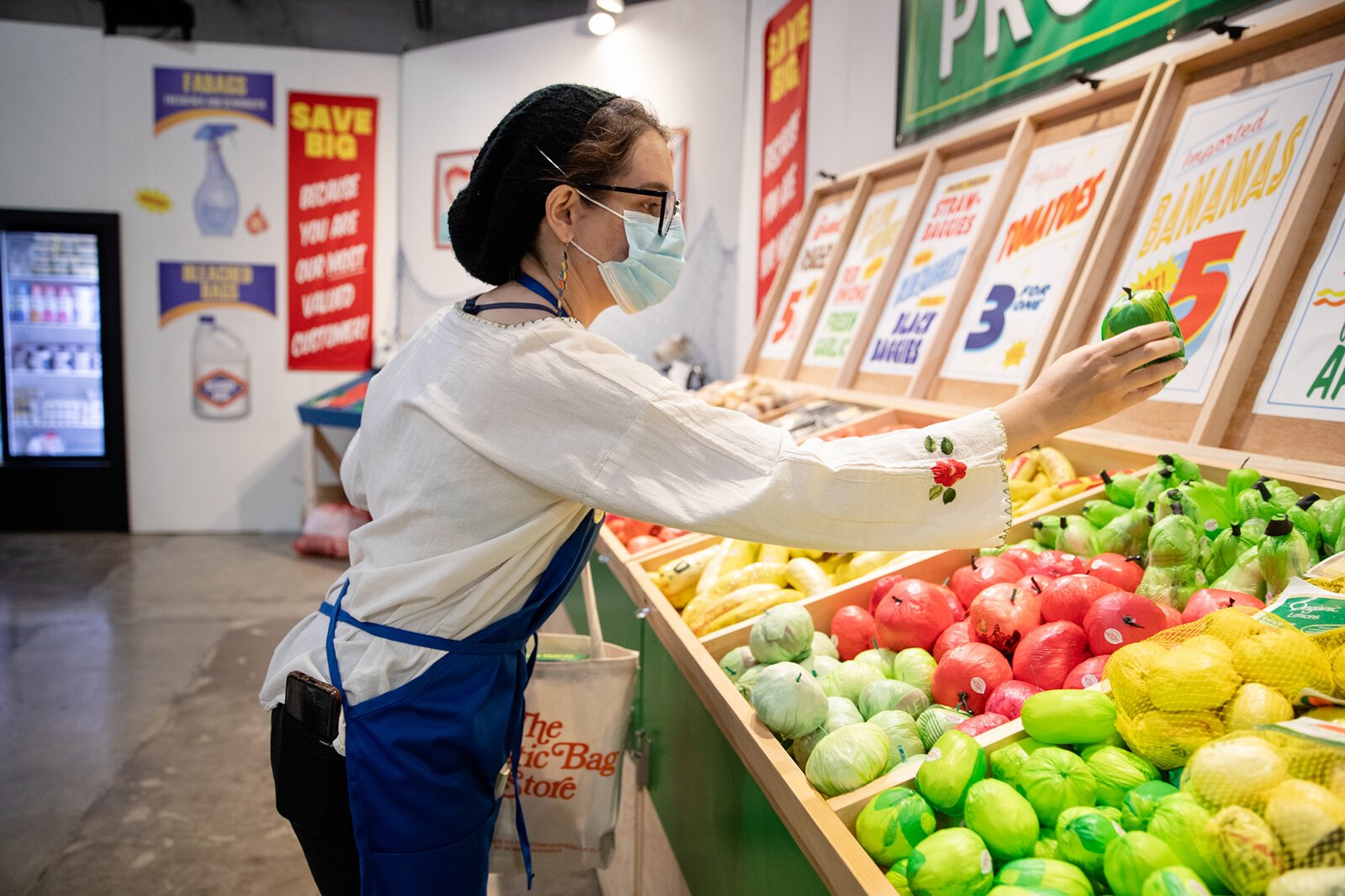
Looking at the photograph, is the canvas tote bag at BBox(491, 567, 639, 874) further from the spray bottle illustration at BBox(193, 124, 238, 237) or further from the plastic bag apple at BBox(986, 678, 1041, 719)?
the spray bottle illustration at BBox(193, 124, 238, 237)

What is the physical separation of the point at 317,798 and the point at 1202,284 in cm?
216

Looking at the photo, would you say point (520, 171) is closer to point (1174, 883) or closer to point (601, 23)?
point (1174, 883)

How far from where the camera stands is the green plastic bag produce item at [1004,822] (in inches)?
41.0

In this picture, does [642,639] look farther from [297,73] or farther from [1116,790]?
[297,73]

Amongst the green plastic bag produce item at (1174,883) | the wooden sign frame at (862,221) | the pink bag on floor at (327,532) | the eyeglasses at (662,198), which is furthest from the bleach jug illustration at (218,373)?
the green plastic bag produce item at (1174,883)

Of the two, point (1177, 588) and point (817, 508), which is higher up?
point (817, 508)

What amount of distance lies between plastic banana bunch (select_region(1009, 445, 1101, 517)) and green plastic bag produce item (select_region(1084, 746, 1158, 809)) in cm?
91

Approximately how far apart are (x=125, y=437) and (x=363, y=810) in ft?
23.6

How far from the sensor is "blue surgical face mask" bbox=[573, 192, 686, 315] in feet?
4.34

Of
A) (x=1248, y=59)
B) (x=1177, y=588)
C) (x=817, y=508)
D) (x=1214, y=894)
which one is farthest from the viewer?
(x=1248, y=59)

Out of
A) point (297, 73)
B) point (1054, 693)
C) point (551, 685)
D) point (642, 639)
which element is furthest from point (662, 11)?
point (1054, 693)

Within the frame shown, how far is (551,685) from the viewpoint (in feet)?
5.64

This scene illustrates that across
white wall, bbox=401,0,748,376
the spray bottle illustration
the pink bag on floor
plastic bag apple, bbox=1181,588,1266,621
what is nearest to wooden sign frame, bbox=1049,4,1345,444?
plastic bag apple, bbox=1181,588,1266,621

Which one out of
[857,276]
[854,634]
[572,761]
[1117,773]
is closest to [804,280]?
[857,276]
